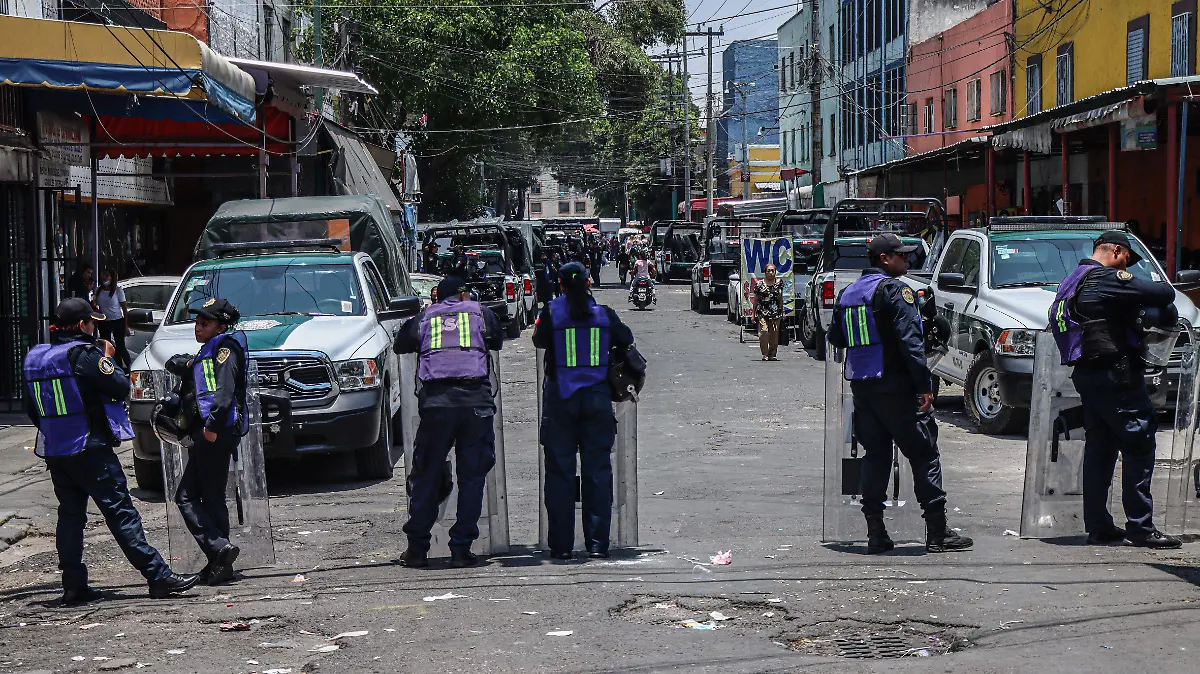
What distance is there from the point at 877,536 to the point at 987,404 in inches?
240

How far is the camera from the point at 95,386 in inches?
299

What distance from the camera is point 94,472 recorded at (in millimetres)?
7617

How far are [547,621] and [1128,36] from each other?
83.3ft

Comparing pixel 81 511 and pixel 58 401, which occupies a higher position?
pixel 58 401

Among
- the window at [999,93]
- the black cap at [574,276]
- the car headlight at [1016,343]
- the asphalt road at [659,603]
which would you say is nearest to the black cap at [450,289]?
the black cap at [574,276]

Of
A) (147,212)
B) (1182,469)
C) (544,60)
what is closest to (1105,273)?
(1182,469)

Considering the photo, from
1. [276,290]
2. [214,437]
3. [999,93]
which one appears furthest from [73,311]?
[999,93]

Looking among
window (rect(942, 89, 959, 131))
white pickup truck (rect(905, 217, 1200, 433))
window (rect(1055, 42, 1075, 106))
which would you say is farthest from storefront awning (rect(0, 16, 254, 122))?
window (rect(942, 89, 959, 131))

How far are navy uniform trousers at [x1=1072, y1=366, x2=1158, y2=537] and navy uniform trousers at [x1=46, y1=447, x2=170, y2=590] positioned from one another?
A: 17.8 feet

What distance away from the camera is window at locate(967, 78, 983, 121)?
3862 centimetres

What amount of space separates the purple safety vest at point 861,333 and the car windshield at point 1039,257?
650 centimetres

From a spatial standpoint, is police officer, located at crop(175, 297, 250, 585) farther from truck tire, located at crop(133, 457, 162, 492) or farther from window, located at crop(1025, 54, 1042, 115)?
window, located at crop(1025, 54, 1042, 115)

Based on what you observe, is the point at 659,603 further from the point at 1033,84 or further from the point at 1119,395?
the point at 1033,84

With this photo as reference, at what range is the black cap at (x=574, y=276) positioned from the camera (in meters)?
8.10
